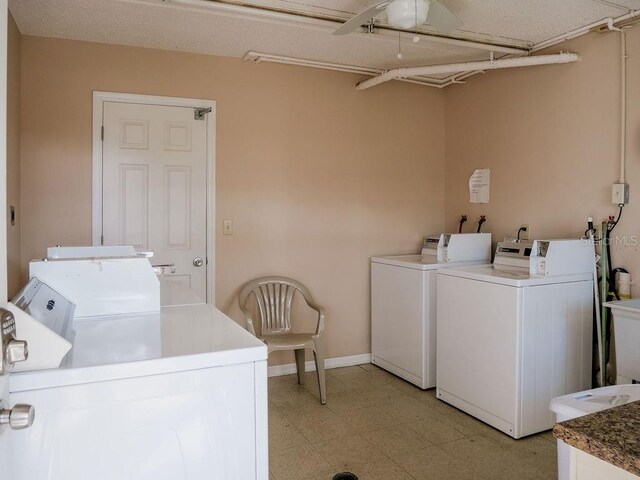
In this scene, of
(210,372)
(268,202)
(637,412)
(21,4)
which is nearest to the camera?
(637,412)

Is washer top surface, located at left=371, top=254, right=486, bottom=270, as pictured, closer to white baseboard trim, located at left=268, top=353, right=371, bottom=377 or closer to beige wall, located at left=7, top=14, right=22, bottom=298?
white baseboard trim, located at left=268, top=353, right=371, bottom=377

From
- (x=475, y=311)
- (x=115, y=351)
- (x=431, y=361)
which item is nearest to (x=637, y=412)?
(x=115, y=351)

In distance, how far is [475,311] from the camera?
3055 mm

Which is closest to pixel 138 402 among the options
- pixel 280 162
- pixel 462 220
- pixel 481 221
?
pixel 280 162

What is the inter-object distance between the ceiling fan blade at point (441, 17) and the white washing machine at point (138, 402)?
1.80 metres

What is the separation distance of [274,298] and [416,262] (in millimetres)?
1127

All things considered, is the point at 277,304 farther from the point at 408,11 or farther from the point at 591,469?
the point at 591,469

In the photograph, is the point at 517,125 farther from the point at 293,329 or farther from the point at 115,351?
the point at 115,351

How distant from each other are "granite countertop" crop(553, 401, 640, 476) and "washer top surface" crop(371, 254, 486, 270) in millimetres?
2557

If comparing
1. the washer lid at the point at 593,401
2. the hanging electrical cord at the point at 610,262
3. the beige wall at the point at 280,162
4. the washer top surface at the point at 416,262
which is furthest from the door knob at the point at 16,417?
the hanging electrical cord at the point at 610,262

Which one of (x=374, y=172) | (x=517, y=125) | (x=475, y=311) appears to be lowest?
(x=475, y=311)

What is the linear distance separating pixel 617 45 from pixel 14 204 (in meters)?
3.83

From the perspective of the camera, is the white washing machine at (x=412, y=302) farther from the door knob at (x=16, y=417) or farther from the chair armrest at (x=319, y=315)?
the door knob at (x=16, y=417)

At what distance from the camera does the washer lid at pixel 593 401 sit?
166cm
